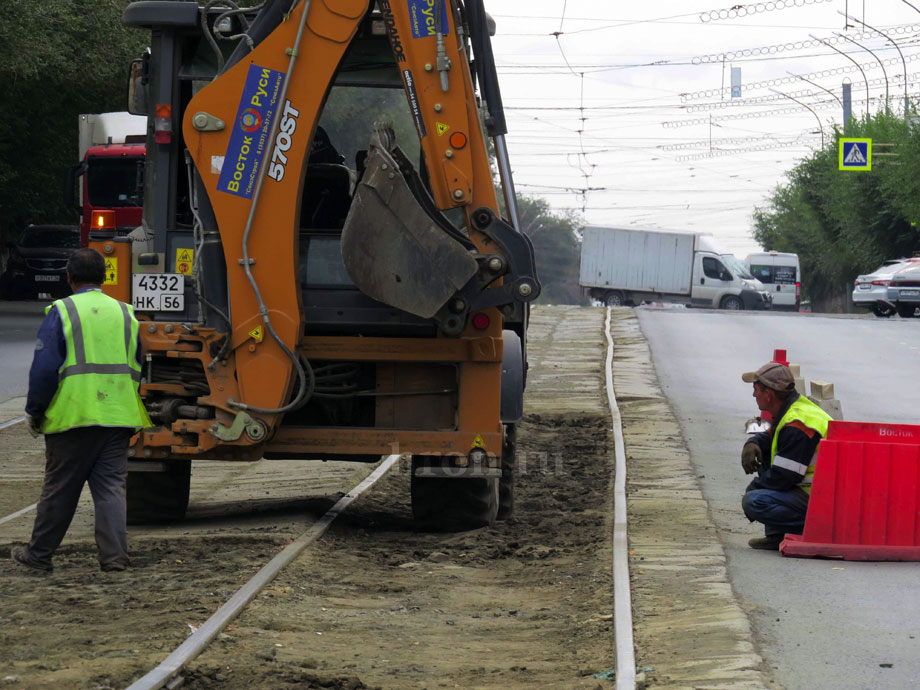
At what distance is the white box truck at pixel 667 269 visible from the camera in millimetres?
51000

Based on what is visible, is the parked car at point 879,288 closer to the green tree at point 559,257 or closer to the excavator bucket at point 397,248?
the excavator bucket at point 397,248

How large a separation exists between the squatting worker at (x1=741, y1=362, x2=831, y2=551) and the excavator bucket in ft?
6.42

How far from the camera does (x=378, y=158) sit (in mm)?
8664

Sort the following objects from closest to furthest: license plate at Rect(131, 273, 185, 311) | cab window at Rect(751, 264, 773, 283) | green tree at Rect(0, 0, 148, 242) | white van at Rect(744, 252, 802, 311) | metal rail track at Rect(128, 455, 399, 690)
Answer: metal rail track at Rect(128, 455, 399, 690) → license plate at Rect(131, 273, 185, 311) → green tree at Rect(0, 0, 148, 242) → white van at Rect(744, 252, 802, 311) → cab window at Rect(751, 264, 773, 283)

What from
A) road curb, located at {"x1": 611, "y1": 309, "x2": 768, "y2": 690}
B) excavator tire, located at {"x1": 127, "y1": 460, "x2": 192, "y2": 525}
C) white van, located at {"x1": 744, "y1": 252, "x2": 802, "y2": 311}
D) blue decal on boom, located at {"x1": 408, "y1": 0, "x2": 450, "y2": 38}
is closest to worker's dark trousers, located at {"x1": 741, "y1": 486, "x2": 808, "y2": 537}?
road curb, located at {"x1": 611, "y1": 309, "x2": 768, "y2": 690}

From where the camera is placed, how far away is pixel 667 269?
51.4 metres

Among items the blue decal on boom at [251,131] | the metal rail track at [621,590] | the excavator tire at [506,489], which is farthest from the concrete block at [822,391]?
the blue decal on boom at [251,131]

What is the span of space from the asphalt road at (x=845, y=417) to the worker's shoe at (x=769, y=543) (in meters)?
0.10

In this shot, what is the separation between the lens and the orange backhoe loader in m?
8.87

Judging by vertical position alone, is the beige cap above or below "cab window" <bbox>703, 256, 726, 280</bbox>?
below

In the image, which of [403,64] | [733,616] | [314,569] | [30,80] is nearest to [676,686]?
[733,616]

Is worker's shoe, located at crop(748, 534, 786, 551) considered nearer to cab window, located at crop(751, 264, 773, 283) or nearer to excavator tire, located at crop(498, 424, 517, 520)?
excavator tire, located at crop(498, 424, 517, 520)

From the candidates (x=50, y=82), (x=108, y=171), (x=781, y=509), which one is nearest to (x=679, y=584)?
(x=781, y=509)

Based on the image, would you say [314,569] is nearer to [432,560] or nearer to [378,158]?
[432,560]
